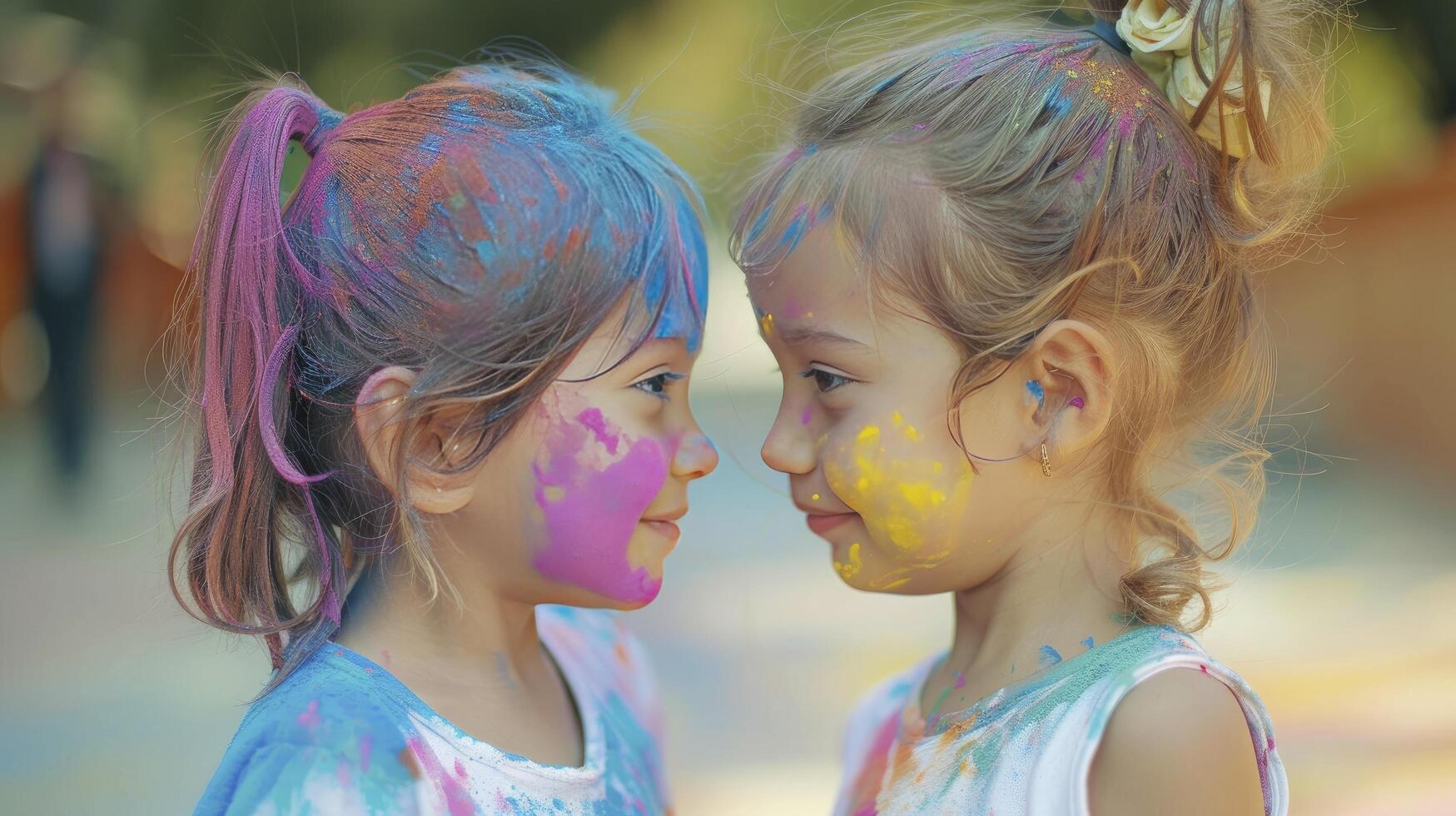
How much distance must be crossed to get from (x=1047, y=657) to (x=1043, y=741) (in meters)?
0.14

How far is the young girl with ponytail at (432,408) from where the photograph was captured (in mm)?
1464

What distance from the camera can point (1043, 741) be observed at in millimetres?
1395

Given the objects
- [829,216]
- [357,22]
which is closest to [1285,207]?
[829,216]

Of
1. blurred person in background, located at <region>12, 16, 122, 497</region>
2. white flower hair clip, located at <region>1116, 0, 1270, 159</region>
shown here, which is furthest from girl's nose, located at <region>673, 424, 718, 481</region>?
blurred person in background, located at <region>12, 16, 122, 497</region>

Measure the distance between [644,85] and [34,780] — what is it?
8.51 feet

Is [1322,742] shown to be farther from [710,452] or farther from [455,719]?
[455,719]

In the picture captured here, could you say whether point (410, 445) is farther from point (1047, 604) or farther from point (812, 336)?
point (1047, 604)

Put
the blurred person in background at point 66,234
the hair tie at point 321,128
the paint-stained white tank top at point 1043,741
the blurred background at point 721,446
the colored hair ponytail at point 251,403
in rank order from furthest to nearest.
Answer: the blurred person in background at point 66,234 → the blurred background at point 721,446 → the hair tie at point 321,128 → the colored hair ponytail at point 251,403 → the paint-stained white tank top at point 1043,741

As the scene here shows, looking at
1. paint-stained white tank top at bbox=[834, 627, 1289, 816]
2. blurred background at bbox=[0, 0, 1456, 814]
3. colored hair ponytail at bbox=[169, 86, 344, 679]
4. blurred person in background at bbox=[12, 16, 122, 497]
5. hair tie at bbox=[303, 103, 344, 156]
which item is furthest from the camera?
blurred person in background at bbox=[12, 16, 122, 497]

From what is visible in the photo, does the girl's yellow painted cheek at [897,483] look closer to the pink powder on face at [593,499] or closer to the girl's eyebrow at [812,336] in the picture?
the girl's eyebrow at [812,336]

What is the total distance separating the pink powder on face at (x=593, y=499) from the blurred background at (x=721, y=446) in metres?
0.54

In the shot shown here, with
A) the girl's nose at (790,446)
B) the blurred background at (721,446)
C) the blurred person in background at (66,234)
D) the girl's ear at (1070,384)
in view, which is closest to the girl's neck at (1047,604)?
the girl's ear at (1070,384)

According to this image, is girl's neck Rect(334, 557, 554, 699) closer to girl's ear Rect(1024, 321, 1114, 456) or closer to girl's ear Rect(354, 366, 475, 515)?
girl's ear Rect(354, 366, 475, 515)

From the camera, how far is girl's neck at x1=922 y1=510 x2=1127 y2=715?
151 centimetres
